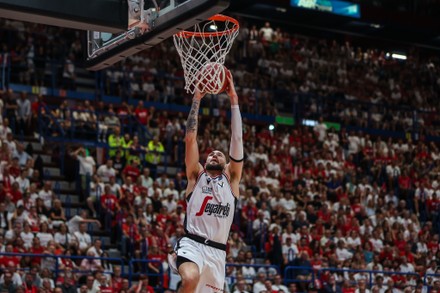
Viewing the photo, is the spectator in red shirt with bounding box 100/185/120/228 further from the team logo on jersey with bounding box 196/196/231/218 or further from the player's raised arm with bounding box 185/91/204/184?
the team logo on jersey with bounding box 196/196/231/218

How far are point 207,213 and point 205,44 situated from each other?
7.03 ft

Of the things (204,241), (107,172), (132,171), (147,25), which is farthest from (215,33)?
(132,171)

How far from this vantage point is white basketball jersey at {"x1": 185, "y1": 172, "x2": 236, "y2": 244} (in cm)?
919

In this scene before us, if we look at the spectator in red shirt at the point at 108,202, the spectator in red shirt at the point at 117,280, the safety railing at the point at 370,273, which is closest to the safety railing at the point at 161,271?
the safety railing at the point at 370,273

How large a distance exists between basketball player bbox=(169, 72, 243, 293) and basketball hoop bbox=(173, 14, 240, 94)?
651 mm

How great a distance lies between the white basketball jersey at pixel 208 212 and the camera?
9188 millimetres

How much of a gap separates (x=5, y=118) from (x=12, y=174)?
2.43 metres

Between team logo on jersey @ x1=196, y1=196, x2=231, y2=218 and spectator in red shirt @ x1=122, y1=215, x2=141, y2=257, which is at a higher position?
team logo on jersey @ x1=196, y1=196, x2=231, y2=218

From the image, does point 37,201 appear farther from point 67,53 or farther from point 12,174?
point 67,53

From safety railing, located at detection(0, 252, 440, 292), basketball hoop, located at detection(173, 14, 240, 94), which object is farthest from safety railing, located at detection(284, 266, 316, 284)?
basketball hoop, located at detection(173, 14, 240, 94)

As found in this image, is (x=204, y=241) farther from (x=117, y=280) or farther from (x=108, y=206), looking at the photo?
(x=108, y=206)

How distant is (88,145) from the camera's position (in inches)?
890

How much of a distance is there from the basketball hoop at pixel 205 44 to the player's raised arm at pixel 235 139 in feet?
1.64

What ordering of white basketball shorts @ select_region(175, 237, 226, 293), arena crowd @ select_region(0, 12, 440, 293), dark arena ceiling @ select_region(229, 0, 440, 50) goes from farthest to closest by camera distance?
dark arena ceiling @ select_region(229, 0, 440, 50) → arena crowd @ select_region(0, 12, 440, 293) → white basketball shorts @ select_region(175, 237, 226, 293)
